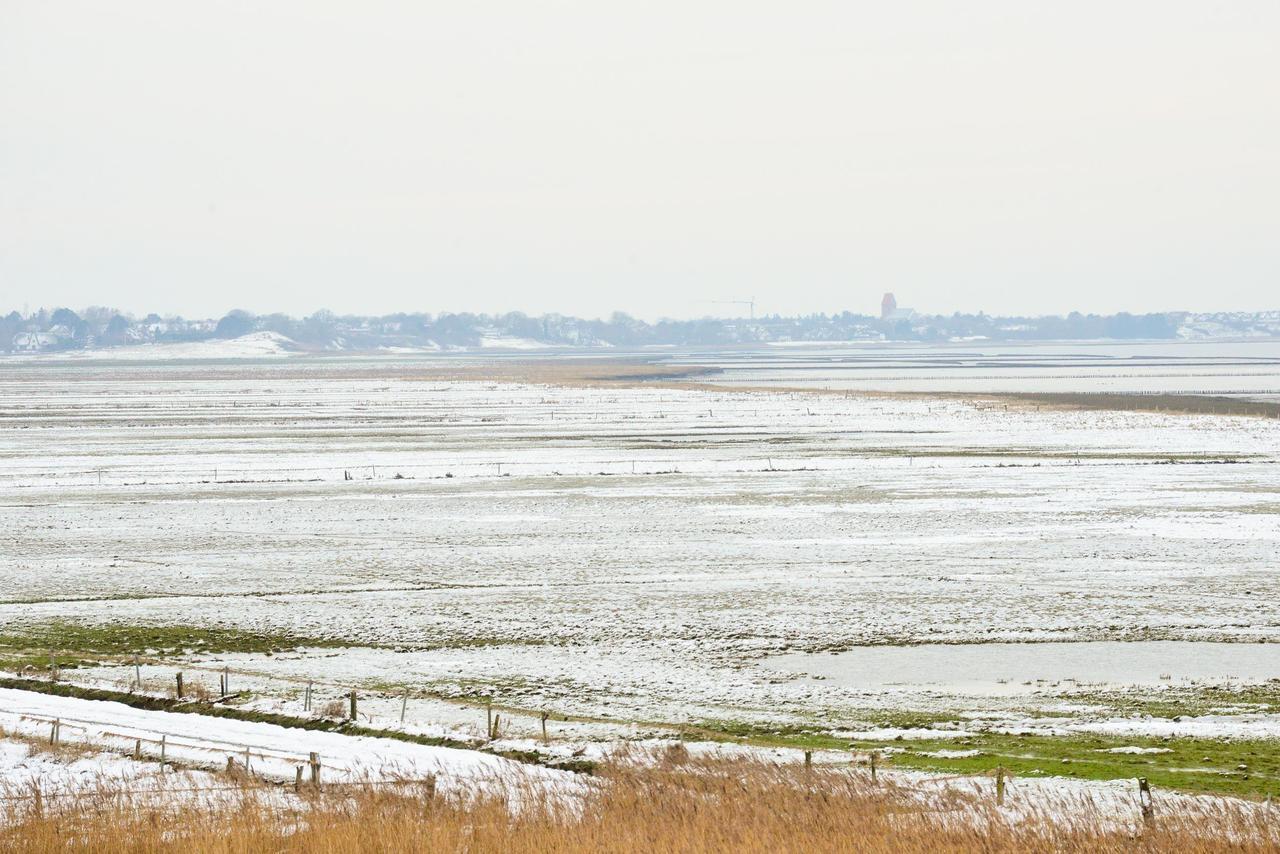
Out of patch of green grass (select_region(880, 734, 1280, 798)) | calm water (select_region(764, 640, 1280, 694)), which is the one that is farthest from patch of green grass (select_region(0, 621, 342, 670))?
patch of green grass (select_region(880, 734, 1280, 798))

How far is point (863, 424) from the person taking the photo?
99.7m

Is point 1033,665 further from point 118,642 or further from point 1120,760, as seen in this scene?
point 118,642

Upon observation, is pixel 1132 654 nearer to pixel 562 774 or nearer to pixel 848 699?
pixel 848 699

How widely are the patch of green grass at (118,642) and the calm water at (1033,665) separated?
12536 millimetres

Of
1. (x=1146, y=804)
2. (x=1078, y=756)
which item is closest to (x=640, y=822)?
(x=1146, y=804)

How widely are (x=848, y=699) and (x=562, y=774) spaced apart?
7.85 metres

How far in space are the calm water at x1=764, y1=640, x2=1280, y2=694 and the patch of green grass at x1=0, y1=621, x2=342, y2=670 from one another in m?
12.5

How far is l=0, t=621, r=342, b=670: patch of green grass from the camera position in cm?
3169

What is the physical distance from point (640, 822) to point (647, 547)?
2873 centimetres

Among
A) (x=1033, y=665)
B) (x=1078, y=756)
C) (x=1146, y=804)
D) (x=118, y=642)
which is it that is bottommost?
(x=118, y=642)

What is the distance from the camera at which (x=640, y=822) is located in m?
18.1

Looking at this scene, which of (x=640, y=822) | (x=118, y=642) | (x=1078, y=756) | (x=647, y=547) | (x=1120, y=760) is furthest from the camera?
(x=647, y=547)

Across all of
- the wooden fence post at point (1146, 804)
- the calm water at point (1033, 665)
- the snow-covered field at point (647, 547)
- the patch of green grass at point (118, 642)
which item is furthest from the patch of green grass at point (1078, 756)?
the patch of green grass at point (118, 642)

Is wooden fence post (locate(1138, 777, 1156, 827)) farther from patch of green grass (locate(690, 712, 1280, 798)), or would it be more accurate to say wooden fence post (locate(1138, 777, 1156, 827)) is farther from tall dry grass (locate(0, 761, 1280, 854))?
patch of green grass (locate(690, 712, 1280, 798))
